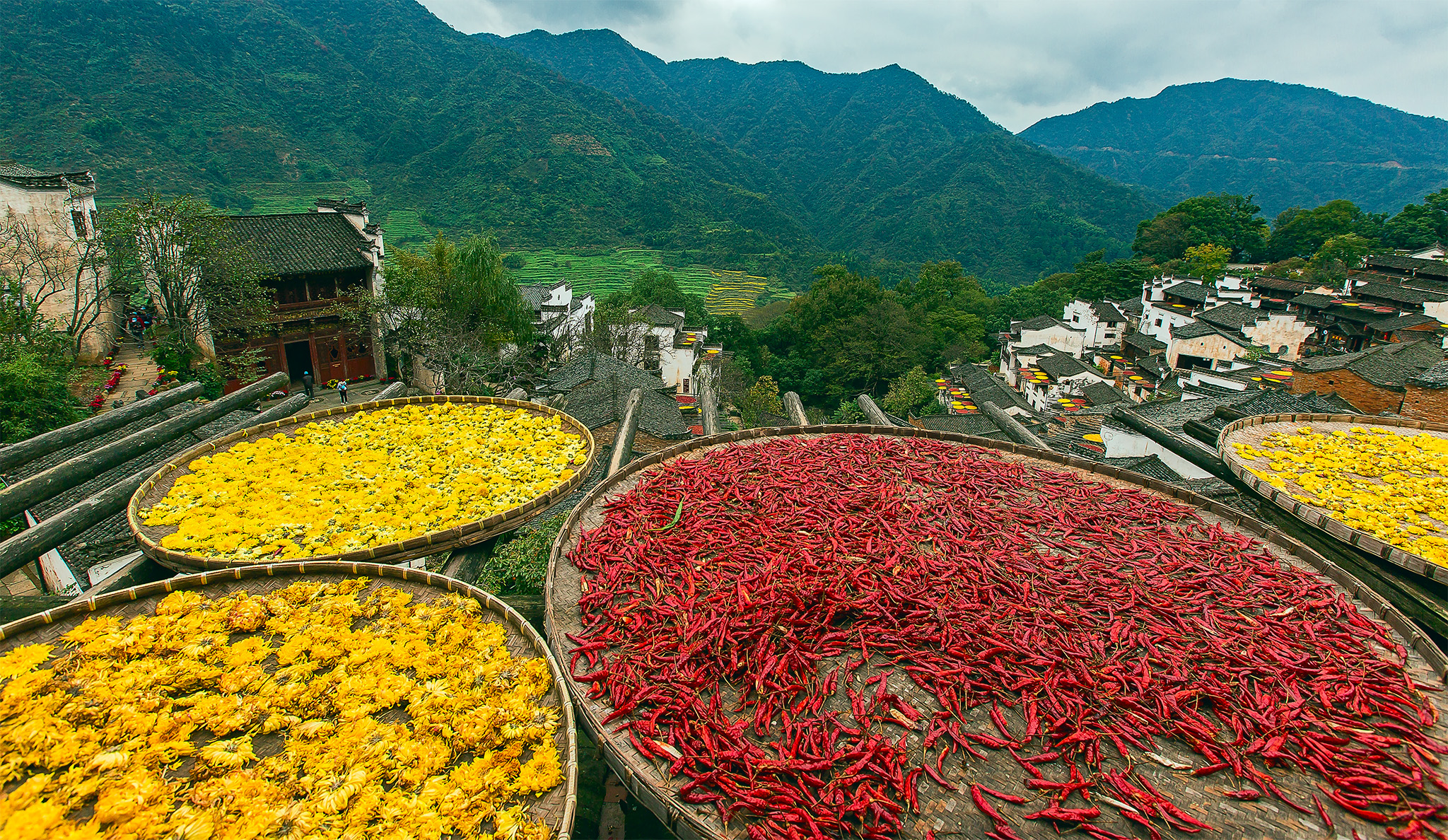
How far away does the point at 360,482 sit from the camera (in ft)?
16.6

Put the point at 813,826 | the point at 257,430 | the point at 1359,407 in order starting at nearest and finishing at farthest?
1. the point at 813,826
2. the point at 257,430
3. the point at 1359,407

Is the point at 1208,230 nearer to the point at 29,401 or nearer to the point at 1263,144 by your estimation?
Result: the point at 29,401

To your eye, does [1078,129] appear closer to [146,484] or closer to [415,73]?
[415,73]

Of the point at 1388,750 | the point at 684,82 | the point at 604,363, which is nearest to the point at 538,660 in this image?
the point at 1388,750

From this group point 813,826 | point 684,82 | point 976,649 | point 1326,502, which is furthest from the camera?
point 684,82

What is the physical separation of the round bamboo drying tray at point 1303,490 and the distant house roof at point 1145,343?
31.0 meters

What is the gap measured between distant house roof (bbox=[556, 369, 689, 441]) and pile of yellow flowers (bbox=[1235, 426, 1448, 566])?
1209cm

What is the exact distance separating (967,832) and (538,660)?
207 centimetres

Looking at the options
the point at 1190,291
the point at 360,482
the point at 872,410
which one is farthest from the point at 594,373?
the point at 1190,291

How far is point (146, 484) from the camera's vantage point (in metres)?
4.81

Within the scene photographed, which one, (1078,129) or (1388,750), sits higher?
(1078,129)

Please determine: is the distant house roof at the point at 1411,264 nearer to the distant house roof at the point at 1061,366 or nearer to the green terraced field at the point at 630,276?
the distant house roof at the point at 1061,366

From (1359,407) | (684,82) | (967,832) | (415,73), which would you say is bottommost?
(1359,407)

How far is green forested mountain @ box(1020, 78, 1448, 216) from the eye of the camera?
102688 millimetres
